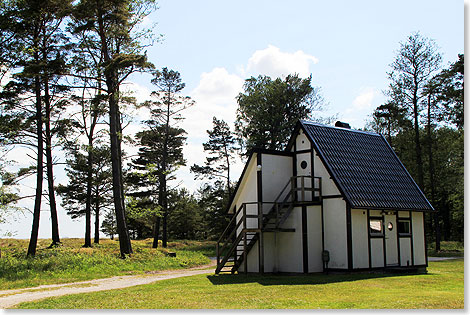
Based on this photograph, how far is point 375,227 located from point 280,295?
8036 millimetres

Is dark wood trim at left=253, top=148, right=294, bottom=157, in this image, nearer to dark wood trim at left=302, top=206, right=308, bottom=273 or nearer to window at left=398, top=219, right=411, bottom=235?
dark wood trim at left=302, top=206, right=308, bottom=273

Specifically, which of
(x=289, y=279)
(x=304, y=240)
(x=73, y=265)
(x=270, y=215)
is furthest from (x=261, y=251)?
(x=73, y=265)

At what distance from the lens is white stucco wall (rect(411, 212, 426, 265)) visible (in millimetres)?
20203

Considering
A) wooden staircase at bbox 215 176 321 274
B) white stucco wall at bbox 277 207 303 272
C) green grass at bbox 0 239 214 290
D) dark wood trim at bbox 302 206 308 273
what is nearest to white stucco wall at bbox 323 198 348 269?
wooden staircase at bbox 215 176 321 274

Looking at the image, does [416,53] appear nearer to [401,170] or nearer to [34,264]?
[401,170]

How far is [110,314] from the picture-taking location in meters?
10.2

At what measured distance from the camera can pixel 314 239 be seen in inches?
749

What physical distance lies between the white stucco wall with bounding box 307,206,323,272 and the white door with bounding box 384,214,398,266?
2541 mm

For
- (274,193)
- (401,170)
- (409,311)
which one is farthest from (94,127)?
(409,311)

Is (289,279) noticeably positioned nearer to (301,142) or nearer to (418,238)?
(301,142)

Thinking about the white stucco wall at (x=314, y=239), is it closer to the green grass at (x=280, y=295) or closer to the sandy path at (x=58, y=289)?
the green grass at (x=280, y=295)

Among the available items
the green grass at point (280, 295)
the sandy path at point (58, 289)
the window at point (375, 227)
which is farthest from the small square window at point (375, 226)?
the sandy path at point (58, 289)

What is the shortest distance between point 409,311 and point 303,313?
6.39ft

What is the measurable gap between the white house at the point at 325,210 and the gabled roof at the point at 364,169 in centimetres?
5
